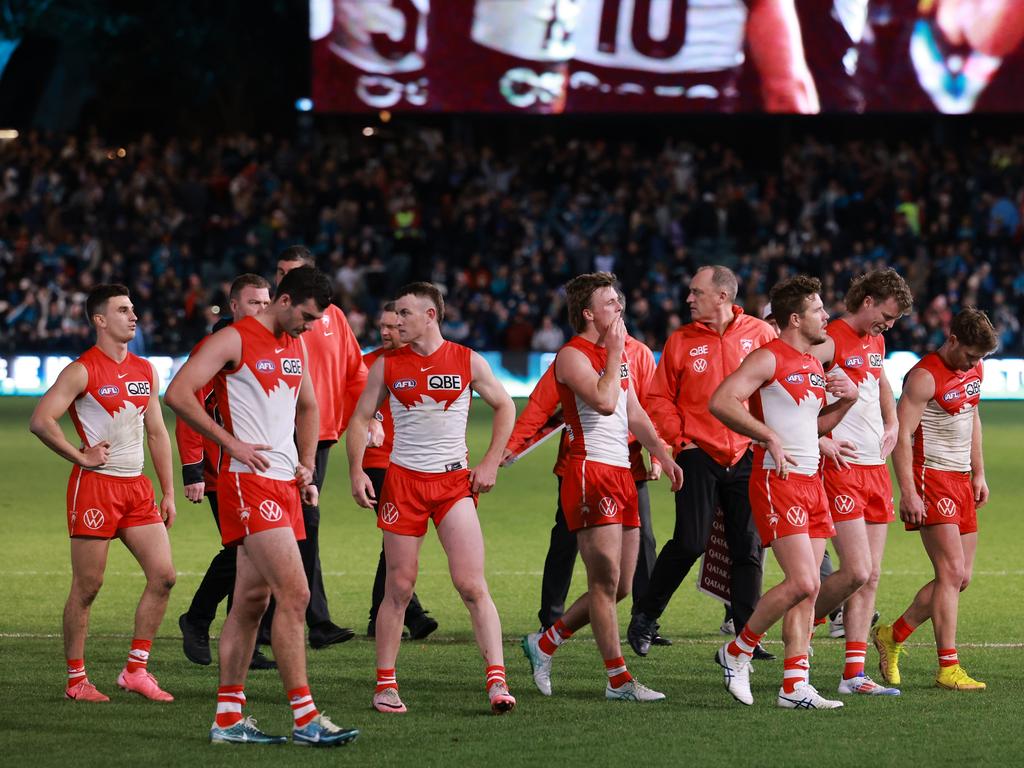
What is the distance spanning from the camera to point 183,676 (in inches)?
336

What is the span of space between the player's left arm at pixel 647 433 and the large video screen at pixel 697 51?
2241 centimetres

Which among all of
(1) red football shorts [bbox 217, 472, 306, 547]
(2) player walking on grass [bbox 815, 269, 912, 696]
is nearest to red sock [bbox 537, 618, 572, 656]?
(2) player walking on grass [bbox 815, 269, 912, 696]

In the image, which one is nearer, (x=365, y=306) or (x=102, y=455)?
(x=102, y=455)

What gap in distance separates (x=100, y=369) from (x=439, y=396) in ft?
5.34

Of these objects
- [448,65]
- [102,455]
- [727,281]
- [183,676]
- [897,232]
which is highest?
[448,65]

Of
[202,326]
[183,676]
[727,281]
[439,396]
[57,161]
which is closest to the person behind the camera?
[439,396]

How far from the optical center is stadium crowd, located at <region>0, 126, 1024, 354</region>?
30094 mm

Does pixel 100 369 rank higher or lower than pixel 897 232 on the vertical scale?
lower

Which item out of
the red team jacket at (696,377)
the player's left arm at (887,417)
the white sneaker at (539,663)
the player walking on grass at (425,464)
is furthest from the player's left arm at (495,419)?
the player's left arm at (887,417)

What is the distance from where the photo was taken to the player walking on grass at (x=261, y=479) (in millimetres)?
6949

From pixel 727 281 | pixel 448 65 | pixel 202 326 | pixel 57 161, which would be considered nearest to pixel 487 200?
pixel 448 65

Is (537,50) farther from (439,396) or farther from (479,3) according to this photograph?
(439,396)

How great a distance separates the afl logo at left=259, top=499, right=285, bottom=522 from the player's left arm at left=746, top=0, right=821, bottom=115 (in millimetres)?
24346

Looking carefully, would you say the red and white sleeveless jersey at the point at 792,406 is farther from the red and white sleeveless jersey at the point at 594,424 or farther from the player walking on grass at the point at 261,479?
the player walking on grass at the point at 261,479
